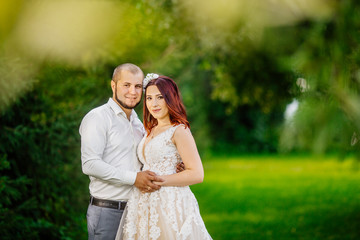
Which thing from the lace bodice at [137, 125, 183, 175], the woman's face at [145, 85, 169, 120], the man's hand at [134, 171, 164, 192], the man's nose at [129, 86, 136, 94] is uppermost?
the man's nose at [129, 86, 136, 94]

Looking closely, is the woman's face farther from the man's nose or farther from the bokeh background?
the bokeh background

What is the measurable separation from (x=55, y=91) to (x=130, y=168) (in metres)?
2.47

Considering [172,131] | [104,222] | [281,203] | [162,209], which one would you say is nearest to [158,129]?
[172,131]

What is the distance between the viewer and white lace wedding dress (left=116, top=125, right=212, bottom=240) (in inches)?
110

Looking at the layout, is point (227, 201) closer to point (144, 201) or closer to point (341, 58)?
point (144, 201)

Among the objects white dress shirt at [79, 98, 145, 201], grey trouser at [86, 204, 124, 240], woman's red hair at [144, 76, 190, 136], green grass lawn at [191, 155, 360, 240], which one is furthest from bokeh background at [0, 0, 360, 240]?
grey trouser at [86, 204, 124, 240]

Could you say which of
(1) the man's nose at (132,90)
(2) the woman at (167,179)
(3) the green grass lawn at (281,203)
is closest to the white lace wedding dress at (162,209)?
(2) the woman at (167,179)

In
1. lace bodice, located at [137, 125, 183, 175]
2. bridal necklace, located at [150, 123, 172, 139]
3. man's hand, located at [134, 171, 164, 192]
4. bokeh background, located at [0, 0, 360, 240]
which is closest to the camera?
bokeh background, located at [0, 0, 360, 240]

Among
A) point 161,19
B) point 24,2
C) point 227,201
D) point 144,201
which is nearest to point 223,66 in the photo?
point 161,19

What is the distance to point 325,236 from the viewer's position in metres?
6.68

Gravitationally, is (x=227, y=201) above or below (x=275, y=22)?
below

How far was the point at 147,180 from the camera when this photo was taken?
2.79 m

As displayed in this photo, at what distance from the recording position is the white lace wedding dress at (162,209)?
2805 mm

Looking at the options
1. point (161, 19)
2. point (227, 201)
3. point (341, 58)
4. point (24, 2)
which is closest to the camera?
point (341, 58)
